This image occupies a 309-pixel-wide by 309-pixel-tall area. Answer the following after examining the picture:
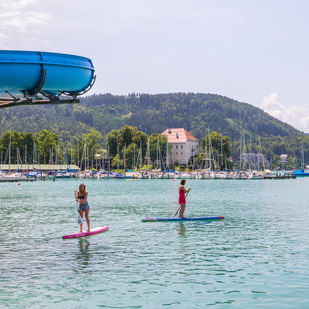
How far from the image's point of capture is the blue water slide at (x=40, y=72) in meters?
17.6

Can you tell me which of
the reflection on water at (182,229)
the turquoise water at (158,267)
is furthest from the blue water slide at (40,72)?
the reflection on water at (182,229)

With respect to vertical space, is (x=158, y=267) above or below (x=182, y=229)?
below

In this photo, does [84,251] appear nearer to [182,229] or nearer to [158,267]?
[158,267]

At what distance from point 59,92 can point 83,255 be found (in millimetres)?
7179

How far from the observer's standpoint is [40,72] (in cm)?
1786

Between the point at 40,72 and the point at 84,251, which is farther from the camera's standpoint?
the point at 84,251

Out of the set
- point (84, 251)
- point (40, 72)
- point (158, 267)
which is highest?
point (40, 72)

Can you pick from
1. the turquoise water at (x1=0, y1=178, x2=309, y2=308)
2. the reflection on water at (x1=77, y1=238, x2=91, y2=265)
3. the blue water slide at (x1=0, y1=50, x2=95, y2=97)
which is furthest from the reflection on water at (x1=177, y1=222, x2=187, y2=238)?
→ the blue water slide at (x1=0, y1=50, x2=95, y2=97)

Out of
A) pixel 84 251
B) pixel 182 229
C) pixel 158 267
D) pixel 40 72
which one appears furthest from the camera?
pixel 182 229

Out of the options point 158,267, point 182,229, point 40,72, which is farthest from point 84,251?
point 182,229

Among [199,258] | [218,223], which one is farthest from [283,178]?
[199,258]

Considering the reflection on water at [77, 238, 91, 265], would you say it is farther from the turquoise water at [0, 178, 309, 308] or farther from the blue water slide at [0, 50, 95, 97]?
the blue water slide at [0, 50, 95, 97]

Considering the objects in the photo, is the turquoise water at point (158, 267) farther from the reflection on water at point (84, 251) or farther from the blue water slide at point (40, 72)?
the blue water slide at point (40, 72)

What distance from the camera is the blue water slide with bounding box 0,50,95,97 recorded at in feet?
57.7
